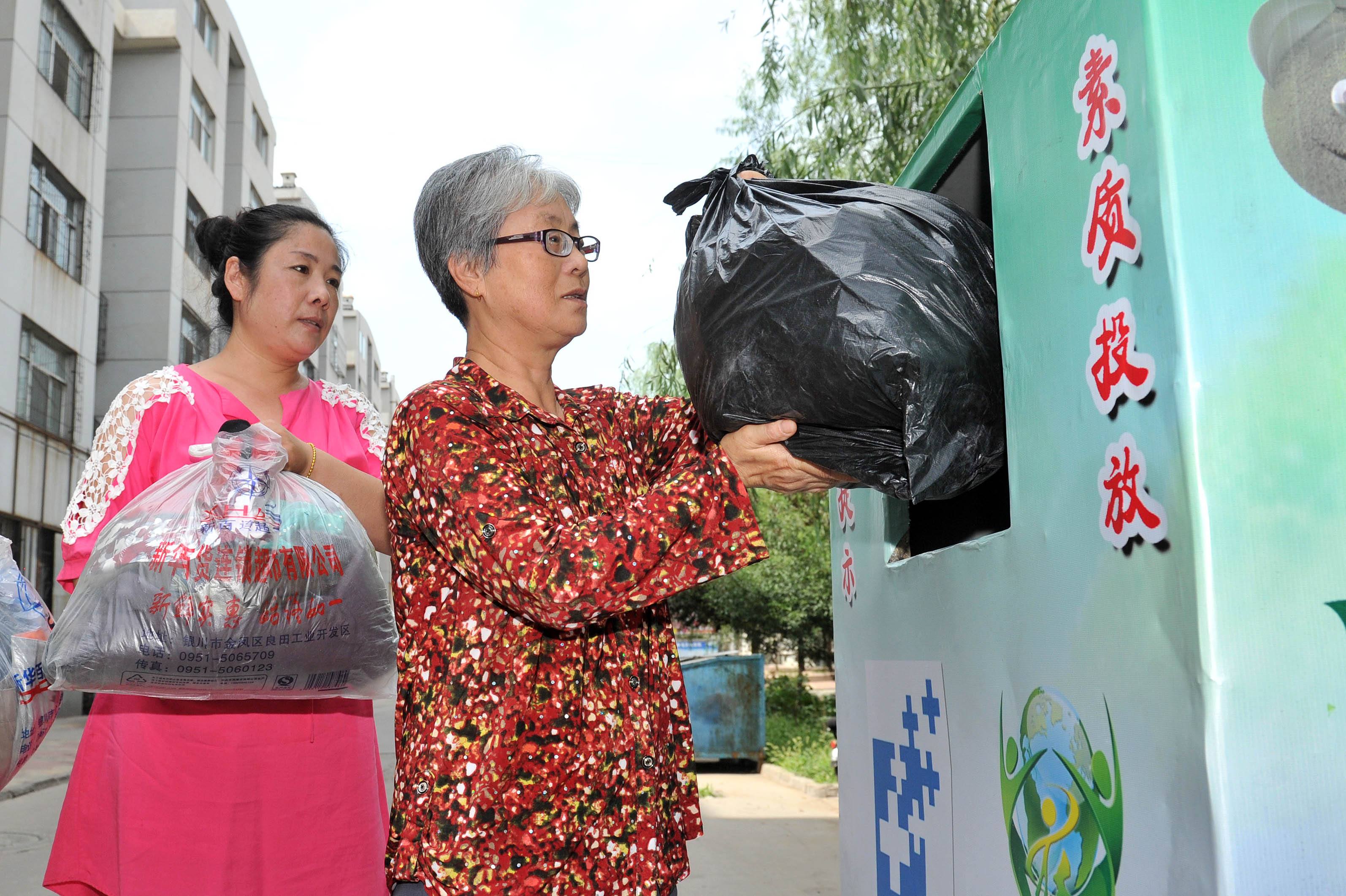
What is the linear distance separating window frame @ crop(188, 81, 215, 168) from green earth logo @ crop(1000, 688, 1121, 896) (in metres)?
19.1

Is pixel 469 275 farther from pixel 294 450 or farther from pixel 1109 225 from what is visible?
pixel 1109 225

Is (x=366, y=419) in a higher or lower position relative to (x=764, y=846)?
higher

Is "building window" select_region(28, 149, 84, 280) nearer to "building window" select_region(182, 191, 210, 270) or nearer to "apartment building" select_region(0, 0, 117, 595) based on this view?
"apartment building" select_region(0, 0, 117, 595)

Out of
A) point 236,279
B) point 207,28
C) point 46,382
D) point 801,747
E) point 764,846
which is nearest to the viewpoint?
point 236,279

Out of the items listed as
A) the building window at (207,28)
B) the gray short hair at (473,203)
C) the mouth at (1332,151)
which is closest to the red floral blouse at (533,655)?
the gray short hair at (473,203)

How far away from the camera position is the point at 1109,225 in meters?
1.00

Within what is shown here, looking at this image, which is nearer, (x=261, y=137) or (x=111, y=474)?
(x=111, y=474)

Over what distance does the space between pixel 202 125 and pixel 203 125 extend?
0.05 metres

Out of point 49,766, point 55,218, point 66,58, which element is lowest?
point 49,766

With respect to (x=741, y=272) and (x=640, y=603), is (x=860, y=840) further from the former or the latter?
(x=741, y=272)

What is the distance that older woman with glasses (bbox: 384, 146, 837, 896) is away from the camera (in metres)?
1.18

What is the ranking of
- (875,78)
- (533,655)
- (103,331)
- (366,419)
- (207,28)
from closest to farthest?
(533,655), (366,419), (875,78), (103,331), (207,28)

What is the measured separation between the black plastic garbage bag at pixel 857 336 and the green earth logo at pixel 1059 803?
28 cm

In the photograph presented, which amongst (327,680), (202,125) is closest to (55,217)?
(202,125)
